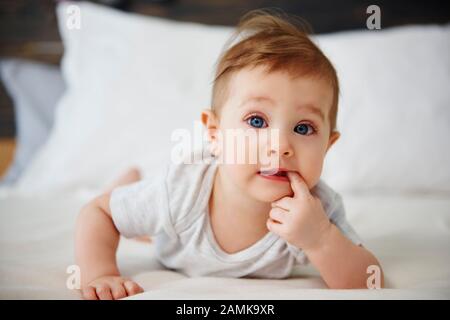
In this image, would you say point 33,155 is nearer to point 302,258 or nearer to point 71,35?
point 71,35

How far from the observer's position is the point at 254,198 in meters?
0.74

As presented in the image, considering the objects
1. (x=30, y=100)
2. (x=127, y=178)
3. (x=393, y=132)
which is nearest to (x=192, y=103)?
(x=127, y=178)

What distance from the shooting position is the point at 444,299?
0.61 meters

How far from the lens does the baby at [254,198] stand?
0.67m

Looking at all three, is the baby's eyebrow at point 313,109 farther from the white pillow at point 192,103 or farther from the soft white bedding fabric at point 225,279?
the white pillow at point 192,103

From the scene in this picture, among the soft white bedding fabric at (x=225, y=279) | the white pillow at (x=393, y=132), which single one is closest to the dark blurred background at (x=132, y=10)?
the white pillow at (x=393, y=132)

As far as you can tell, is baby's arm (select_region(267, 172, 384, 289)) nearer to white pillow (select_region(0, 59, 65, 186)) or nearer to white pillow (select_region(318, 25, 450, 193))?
white pillow (select_region(318, 25, 450, 193))

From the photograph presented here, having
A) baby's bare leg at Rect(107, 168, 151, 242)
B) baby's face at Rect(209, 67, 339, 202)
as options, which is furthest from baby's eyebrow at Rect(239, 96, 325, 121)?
baby's bare leg at Rect(107, 168, 151, 242)

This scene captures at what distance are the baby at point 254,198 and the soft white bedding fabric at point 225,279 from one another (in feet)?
0.13

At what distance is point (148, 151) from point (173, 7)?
676 mm

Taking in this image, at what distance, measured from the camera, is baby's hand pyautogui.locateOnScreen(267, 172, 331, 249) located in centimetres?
68

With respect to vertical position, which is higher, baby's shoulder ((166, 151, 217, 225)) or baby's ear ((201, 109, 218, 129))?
baby's ear ((201, 109, 218, 129))

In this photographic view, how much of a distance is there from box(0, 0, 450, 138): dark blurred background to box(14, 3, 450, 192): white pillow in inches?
9.7
